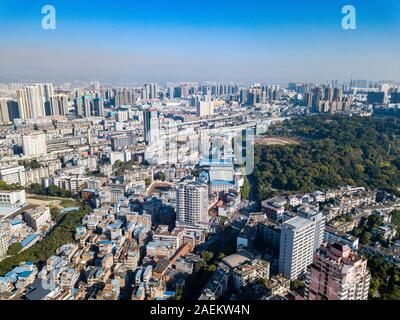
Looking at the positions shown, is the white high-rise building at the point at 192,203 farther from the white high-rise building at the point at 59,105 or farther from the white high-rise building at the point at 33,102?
the white high-rise building at the point at 59,105

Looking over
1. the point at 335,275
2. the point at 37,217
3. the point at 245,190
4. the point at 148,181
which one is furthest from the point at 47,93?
the point at 335,275

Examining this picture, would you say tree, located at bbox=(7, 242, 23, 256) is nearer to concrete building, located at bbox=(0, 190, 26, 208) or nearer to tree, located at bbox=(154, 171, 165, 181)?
concrete building, located at bbox=(0, 190, 26, 208)

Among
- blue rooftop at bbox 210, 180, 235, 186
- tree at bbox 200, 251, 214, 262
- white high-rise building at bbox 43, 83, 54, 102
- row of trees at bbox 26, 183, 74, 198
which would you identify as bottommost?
row of trees at bbox 26, 183, 74, 198

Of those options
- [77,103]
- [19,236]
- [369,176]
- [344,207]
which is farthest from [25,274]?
[77,103]

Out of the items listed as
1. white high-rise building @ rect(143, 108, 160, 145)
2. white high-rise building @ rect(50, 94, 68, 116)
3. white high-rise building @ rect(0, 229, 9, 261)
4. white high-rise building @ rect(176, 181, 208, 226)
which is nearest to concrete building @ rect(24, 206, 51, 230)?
white high-rise building @ rect(0, 229, 9, 261)

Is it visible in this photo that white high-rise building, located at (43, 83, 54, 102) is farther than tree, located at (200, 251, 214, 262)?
Yes

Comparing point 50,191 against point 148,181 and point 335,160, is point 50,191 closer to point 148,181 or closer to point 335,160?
point 148,181

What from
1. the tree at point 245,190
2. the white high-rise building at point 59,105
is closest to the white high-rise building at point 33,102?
the white high-rise building at point 59,105

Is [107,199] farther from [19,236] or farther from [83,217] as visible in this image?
[19,236]
